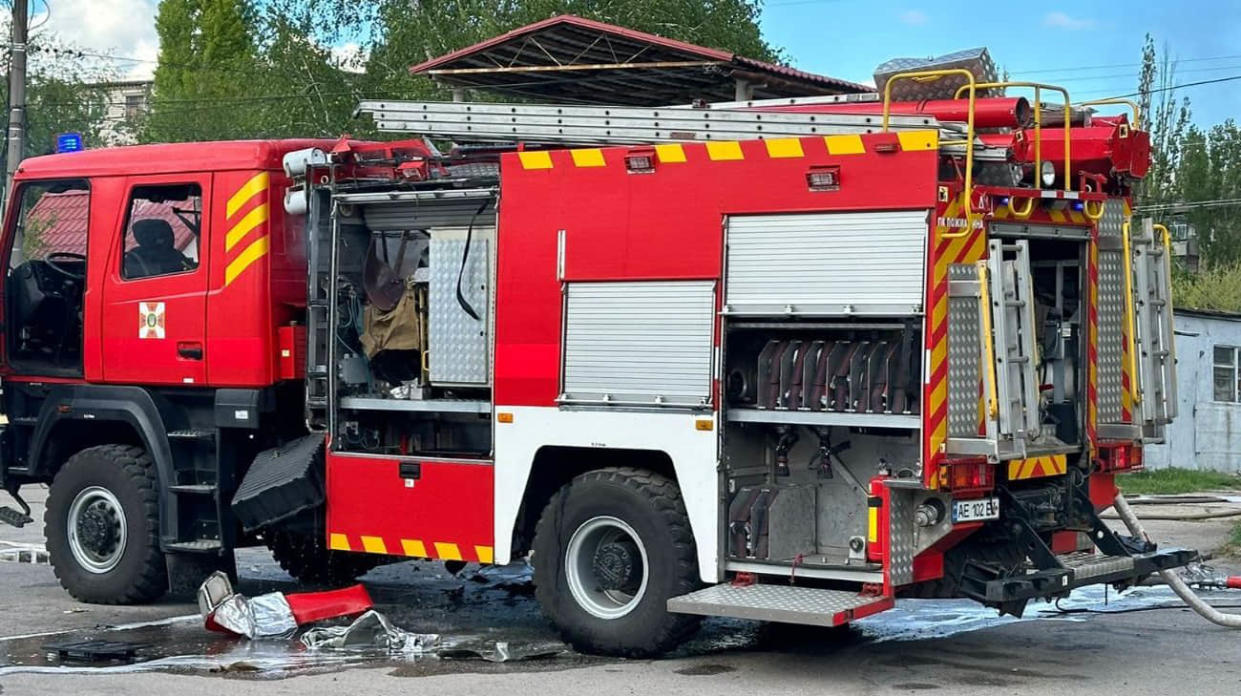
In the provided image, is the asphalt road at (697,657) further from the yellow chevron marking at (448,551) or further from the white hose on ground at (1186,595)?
the yellow chevron marking at (448,551)

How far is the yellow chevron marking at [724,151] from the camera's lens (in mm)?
8711

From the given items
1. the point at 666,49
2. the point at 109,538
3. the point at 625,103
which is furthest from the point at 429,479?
the point at 666,49

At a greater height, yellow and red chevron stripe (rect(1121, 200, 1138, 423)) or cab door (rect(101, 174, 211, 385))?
cab door (rect(101, 174, 211, 385))

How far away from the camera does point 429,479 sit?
984 centimetres

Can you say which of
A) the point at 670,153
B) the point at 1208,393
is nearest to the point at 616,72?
the point at 670,153

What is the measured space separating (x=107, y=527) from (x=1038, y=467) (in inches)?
241

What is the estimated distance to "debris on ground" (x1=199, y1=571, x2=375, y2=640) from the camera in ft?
32.3

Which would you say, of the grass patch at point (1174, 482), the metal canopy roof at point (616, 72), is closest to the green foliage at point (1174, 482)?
the grass patch at point (1174, 482)

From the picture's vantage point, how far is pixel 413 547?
9.94m

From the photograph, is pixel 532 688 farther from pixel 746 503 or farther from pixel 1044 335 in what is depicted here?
pixel 1044 335

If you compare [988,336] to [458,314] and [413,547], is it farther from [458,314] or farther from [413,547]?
[413,547]

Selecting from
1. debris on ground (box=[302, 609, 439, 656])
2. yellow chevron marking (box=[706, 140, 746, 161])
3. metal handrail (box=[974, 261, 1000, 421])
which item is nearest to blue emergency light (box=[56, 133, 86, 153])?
debris on ground (box=[302, 609, 439, 656])

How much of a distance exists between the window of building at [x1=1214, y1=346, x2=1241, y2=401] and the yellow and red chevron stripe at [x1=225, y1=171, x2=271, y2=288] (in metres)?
19.1

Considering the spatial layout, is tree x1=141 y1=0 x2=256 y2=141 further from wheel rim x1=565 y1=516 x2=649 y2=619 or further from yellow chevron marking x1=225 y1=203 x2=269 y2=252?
wheel rim x1=565 y1=516 x2=649 y2=619
